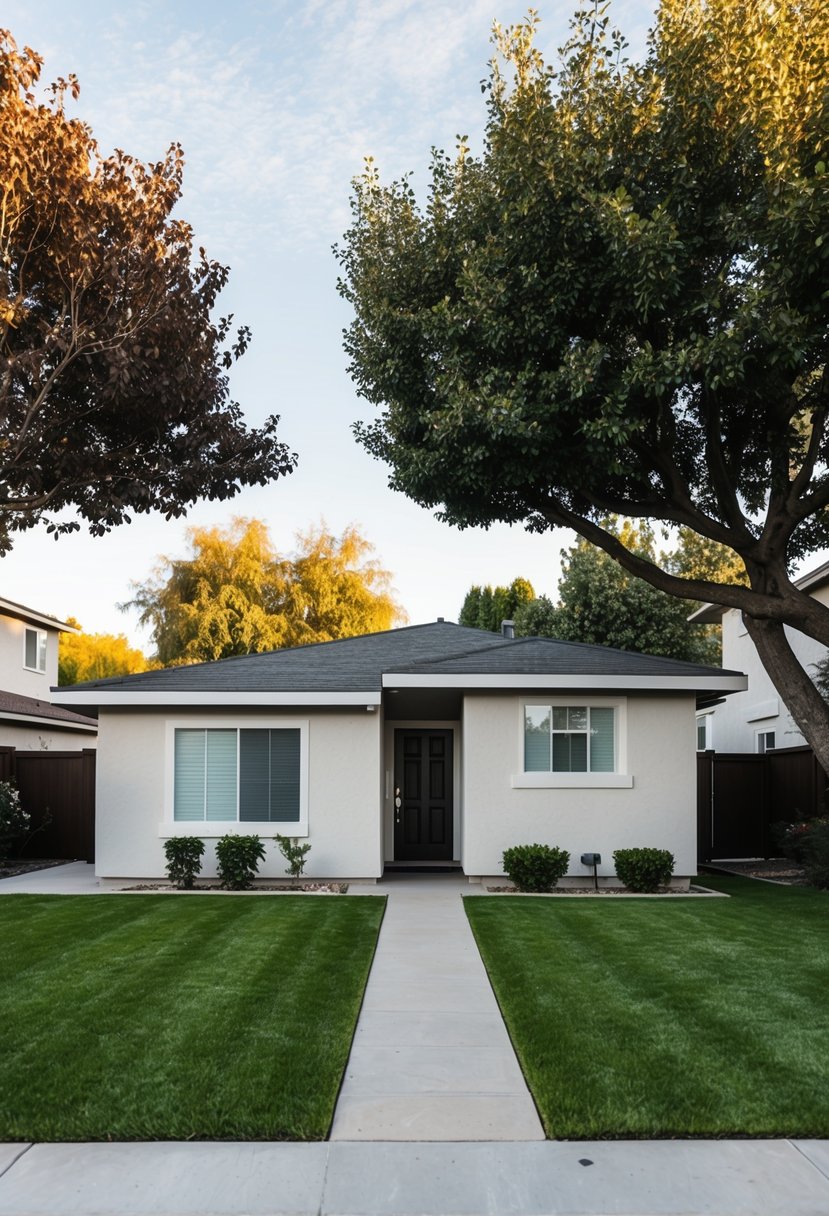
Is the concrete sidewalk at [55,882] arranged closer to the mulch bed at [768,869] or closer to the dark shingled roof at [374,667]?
the dark shingled roof at [374,667]

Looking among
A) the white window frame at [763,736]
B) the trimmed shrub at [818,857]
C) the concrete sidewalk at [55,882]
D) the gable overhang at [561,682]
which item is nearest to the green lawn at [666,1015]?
the trimmed shrub at [818,857]

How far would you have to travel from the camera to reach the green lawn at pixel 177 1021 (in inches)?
203

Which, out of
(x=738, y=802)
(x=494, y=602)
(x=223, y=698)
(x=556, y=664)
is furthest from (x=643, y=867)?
(x=494, y=602)

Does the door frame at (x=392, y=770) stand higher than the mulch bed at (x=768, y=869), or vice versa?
the door frame at (x=392, y=770)

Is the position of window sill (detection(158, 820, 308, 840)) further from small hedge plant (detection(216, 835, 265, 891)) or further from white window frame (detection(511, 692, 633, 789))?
white window frame (detection(511, 692, 633, 789))

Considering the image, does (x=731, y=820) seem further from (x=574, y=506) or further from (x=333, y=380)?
A: (x=333, y=380)

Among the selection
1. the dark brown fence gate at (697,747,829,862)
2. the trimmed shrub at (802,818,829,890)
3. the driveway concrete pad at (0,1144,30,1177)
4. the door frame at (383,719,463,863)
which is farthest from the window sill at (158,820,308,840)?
the driveway concrete pad at (0,1144,30,1177)

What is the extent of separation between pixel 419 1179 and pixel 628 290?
356 inches

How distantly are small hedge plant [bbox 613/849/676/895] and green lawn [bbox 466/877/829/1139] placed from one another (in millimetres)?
1747

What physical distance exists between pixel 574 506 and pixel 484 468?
92.4 inches

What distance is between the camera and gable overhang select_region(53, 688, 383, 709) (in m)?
14.4

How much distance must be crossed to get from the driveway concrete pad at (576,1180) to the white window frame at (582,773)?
9.72 meters

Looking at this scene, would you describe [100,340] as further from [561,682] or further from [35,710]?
[35,710]

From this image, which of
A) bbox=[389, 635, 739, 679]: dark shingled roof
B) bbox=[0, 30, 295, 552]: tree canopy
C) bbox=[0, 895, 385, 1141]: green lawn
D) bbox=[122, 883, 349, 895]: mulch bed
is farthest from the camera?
bbox=[389, 635, 739, 679]: dark shingled roof
